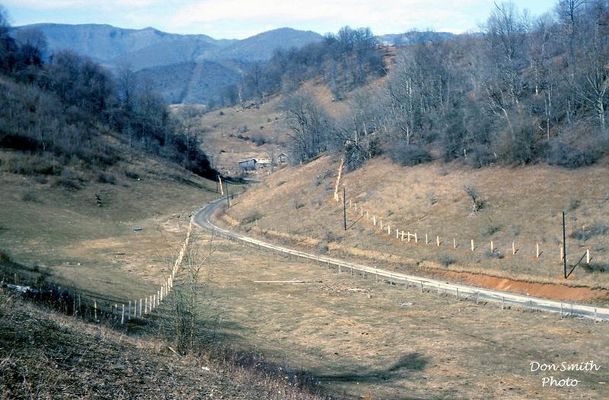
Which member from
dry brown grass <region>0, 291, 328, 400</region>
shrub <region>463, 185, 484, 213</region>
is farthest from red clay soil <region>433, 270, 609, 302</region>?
dry brown grass <region>0, 291, 328, 400</region>

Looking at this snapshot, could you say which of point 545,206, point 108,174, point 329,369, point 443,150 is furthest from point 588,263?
point 108,174

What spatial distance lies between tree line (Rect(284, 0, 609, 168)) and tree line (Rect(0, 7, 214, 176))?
3922 centimetres

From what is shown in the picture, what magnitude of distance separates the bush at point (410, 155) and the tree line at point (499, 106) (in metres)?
0.14

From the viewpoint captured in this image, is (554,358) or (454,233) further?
(454,233)

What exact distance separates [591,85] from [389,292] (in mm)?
40251

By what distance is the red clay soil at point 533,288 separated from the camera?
148 ft

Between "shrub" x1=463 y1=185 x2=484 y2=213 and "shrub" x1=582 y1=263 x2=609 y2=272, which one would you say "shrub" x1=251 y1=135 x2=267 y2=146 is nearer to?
"shrub" x1=463 y1=185 x2=484 y2=213

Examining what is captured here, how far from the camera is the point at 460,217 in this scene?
214 ft

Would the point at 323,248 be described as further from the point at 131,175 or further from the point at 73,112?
the point at 73,112

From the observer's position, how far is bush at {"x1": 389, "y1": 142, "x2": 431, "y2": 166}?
3280 inches

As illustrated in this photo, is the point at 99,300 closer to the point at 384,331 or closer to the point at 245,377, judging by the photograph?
the point at 384,331

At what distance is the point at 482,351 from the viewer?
33.1 metres

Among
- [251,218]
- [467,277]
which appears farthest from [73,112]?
[467,277]

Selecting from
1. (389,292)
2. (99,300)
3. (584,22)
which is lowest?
(389,292)
